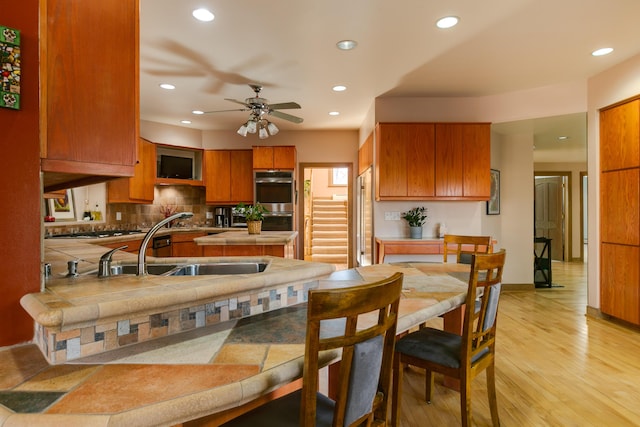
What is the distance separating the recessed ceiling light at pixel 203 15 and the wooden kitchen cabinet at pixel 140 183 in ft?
8.62

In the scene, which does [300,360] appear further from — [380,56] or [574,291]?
[574,291]

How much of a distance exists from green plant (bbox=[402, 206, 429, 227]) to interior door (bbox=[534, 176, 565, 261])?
4.98 m

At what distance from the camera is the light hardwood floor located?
6.73ft

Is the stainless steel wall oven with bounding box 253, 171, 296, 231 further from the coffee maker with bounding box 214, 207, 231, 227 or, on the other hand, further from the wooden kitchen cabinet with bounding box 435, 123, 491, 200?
the wooden kitchen cabinet with bounding box 435, 123, 491, 200

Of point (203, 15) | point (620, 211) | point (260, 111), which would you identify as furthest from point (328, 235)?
point (203, 15)

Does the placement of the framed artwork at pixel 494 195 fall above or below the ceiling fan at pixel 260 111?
below

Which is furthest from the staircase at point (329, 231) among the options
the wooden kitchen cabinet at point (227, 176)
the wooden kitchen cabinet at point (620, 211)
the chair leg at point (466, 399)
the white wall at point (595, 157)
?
the chair leg at point (466, 399)

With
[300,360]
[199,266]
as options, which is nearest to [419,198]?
[199,266]

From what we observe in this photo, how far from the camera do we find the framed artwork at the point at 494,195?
507 centimetres

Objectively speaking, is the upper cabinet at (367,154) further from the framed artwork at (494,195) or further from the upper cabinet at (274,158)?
the framed artwork at (494,195)

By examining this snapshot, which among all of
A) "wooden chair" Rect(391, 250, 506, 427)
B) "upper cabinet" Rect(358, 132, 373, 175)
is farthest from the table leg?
"upper cabinet" Rect(358, 132, 373, 175)

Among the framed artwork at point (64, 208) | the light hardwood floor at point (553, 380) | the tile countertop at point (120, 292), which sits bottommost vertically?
the light hardwood floor at point (553, 380)

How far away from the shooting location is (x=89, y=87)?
3.87 ft

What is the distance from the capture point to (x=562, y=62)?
3.50m
